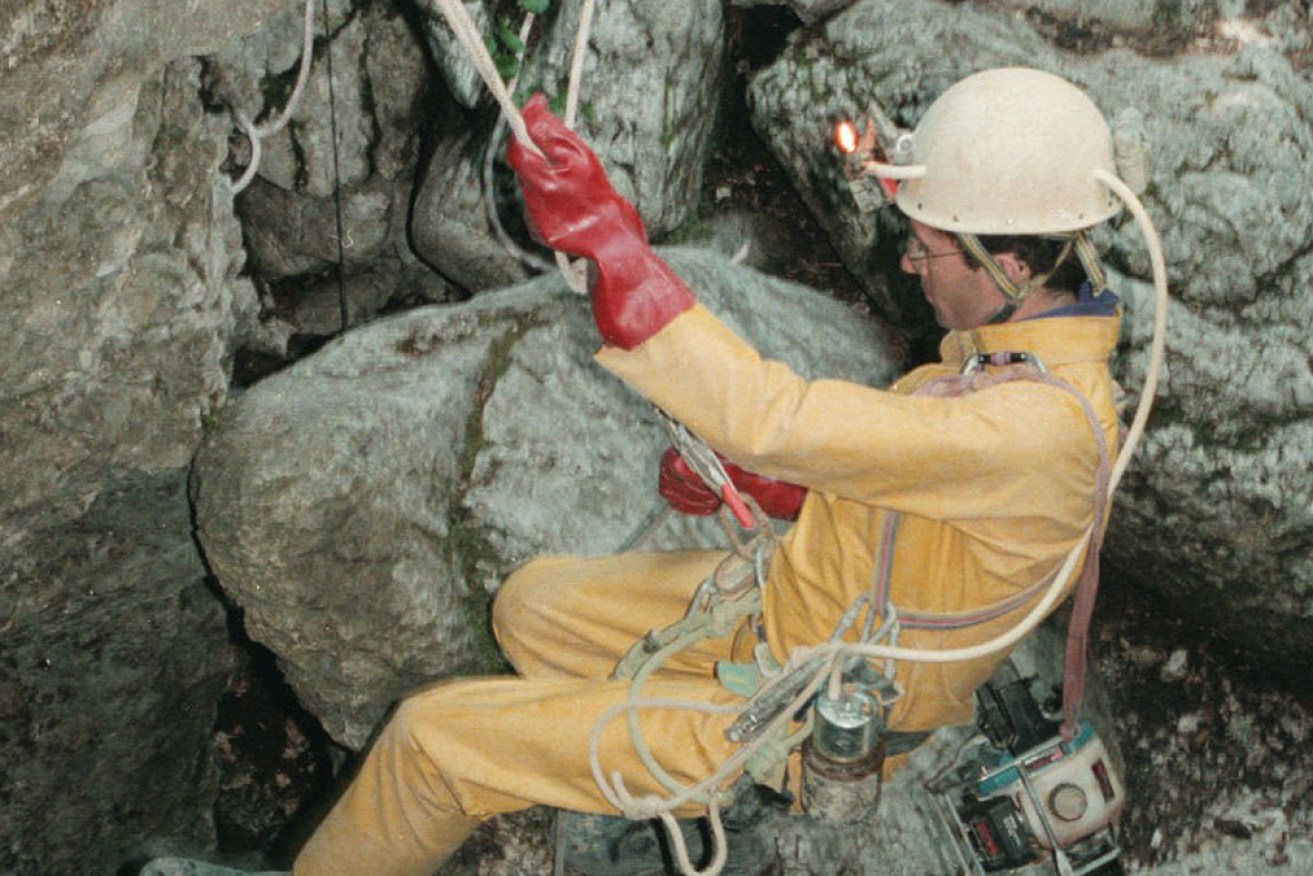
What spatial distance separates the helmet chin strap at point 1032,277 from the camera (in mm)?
2752

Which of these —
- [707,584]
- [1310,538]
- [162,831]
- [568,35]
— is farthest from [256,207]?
[1310,538]

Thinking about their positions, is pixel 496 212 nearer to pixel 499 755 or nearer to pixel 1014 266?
pixel 499 755

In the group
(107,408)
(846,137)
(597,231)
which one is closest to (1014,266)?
(846,137)

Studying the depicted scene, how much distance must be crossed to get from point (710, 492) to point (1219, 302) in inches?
76.5

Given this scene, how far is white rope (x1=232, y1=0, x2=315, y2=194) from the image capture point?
15.4ft

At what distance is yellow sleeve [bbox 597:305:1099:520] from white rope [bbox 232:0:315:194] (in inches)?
100

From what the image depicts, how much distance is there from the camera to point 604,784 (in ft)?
9.59

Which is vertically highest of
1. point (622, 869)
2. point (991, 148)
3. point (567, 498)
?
point (991, 148)

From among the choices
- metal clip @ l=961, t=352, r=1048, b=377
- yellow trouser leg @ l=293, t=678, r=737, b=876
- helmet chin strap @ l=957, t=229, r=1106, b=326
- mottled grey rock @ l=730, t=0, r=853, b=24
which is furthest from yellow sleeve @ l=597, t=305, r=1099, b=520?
mottled grey rock @ l=730, t=0, r=853, b=24

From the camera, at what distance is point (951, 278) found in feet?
9.30

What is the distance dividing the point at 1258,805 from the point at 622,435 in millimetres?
2415

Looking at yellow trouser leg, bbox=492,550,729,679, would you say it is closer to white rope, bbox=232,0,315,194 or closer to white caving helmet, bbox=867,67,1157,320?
white caving helmet, bbox=867,67,1157,320

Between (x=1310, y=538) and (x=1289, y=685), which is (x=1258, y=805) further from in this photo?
(x=1310, y=538)

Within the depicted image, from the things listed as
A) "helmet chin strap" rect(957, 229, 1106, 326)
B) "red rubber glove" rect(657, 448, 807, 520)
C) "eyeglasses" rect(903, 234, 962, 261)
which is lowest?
"red rubber glove" rect(657, 448, 807, 520)
